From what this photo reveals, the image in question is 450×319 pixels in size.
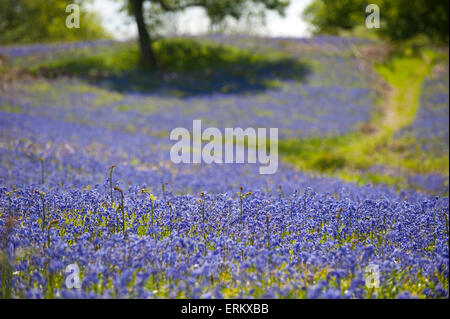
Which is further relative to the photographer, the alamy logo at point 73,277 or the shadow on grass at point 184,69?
the shadow on grass at point 184,69

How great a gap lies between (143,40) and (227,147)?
15.7 metres

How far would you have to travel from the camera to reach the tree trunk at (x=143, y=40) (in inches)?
1021

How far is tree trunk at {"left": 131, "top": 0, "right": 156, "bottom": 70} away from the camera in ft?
85.1

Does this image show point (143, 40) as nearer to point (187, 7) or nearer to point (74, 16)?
point (187, 7)

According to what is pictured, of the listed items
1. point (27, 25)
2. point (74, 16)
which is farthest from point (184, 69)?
point (27, 25)

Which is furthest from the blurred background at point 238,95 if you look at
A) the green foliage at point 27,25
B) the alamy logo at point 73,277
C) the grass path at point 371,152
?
the green foliage at point 27,25

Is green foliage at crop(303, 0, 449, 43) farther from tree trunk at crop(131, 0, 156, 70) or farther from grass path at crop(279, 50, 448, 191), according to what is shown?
tree trunk at crop(131, 0, 156, 70)

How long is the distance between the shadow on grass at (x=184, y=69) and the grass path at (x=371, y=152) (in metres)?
7.44

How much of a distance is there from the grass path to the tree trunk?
585 inches

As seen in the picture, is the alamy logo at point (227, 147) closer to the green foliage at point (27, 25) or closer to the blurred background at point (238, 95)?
the blurred background at point (238, 95)

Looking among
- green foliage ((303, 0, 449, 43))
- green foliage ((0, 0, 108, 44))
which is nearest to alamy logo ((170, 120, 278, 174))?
green foliage ((303, 0, 449, 43))

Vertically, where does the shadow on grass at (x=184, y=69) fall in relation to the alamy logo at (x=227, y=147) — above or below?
above

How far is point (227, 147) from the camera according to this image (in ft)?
46.0
